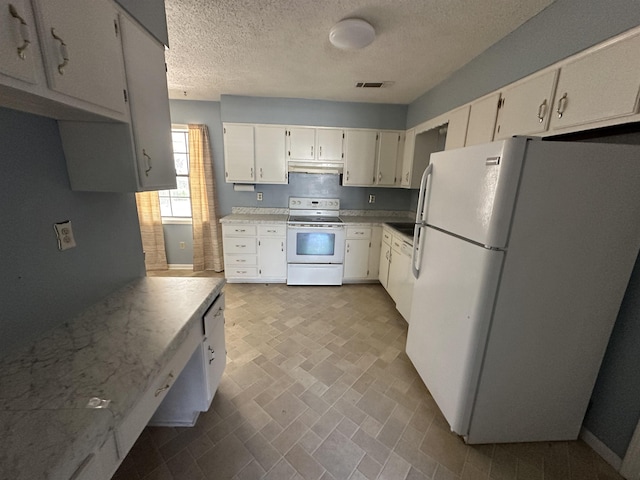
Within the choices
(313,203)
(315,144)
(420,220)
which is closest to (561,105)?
(420,220)

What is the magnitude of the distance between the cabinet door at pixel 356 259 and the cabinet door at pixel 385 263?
0.22m

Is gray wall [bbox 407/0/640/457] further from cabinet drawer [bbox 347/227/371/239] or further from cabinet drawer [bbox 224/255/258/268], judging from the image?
cabinet drawer [bbox 224/255/258/268]

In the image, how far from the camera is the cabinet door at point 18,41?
0.65 meters

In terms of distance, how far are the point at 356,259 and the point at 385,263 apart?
0.44m

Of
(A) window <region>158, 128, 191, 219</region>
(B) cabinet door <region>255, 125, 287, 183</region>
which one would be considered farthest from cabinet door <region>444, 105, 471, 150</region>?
(A) window <region>158, 128, 191, 219</region>

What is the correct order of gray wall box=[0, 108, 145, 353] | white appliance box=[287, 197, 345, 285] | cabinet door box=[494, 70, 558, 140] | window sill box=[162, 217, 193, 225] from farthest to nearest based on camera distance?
window sill box=[162, 217, 193, 225] < white appliance box=[287, 197, 345, 285] < cabinet door box=[494, 70, 558, 140] < gray wall box=[0, 108, 145, 353]

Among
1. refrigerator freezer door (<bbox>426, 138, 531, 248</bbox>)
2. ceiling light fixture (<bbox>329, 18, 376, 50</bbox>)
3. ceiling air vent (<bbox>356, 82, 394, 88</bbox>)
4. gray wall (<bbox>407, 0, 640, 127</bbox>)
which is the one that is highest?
ceiling air vent (<bbox>356, 82, 394, 88</bbox>)

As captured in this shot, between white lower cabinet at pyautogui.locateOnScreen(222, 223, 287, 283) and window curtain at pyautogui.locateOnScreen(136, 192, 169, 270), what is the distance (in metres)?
1.29

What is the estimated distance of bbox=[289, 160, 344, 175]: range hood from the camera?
3.70 m

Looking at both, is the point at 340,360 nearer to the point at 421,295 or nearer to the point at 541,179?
the point at 421,295

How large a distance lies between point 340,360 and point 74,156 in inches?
86.8

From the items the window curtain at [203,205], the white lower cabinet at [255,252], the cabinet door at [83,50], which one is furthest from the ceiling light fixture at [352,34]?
the window curtain at [203,205]

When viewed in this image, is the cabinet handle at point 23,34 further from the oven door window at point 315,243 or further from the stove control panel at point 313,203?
the stove control panel at point 313,203

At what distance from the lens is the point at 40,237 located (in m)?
1.04
